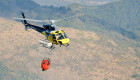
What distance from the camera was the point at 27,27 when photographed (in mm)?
71875

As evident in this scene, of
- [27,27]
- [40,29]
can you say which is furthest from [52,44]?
[27,27]

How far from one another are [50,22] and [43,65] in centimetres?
1314

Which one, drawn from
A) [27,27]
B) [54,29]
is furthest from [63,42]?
[27,27]

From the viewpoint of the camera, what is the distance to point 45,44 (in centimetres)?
5525

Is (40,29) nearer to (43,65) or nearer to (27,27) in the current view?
(27,27)

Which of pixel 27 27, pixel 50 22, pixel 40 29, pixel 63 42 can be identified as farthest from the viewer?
pixel 27 27

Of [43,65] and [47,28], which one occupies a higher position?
[47,28]

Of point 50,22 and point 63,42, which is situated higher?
point 50,22

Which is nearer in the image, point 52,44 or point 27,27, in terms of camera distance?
point 52,44

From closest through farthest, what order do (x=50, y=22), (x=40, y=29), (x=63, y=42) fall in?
(x=63, y=42)
(x=50, y=22)
(x=40, y=29)

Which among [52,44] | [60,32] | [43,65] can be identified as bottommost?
[43,65]

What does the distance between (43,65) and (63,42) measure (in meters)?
8.86

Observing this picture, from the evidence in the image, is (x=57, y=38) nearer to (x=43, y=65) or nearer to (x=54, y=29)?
(x=54, y=29)

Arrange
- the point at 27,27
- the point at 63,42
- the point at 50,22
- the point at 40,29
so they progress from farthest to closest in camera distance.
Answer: the point at 27,27, the point at 40,29, the point at 50,22, the point at 63,42
